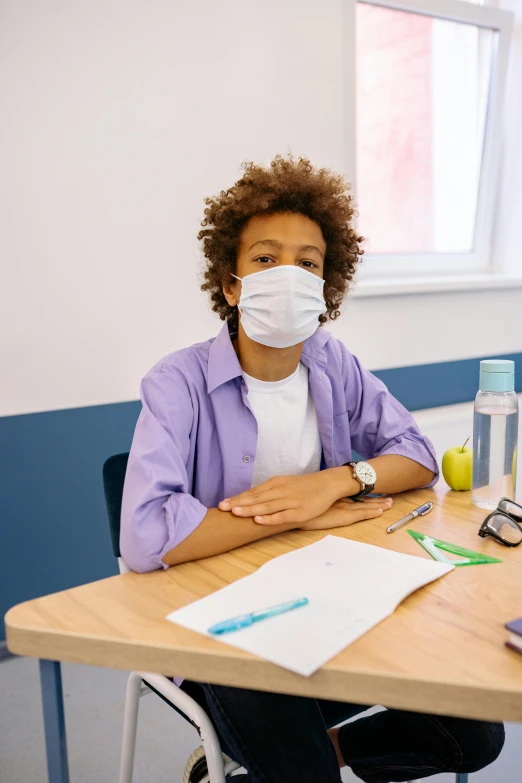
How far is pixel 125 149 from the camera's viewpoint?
7.02 feet

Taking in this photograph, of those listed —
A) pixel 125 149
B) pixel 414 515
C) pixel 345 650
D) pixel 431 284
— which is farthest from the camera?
pixel 431 284

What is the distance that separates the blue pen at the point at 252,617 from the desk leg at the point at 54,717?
0.26 m

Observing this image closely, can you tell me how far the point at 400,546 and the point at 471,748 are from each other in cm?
37

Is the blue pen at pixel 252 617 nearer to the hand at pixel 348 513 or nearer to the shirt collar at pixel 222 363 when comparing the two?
the hand at pixel 348 513

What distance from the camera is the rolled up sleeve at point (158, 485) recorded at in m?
1.05

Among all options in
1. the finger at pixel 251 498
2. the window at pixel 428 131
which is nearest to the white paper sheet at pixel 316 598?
the finger at pixel 251 498

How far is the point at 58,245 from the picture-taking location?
81.5 inches

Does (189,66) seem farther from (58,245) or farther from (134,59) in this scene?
(58,245)

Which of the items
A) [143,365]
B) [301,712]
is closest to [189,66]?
[143,365]

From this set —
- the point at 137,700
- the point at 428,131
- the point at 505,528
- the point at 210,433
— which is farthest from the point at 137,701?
the point at 428,131

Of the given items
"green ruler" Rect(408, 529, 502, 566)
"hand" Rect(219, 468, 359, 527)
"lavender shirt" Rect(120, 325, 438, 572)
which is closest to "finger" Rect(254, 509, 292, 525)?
"hand" Rect(219, 468, 359, 527)

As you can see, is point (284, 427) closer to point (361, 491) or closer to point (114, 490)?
point (361, 491)

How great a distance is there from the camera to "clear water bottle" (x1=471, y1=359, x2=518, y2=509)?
4.12 ft

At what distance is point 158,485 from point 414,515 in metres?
0.46
